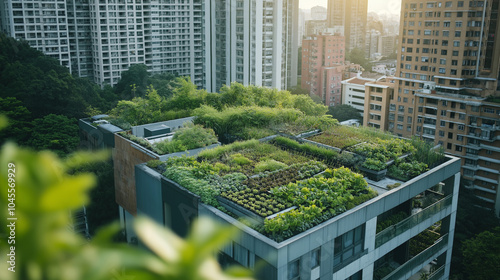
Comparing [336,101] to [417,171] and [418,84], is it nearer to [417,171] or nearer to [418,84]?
[418,84]

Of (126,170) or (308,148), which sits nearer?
(308,148)

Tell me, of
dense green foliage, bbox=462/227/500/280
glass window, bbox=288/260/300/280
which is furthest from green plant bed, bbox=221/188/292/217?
dense green foliage, bbox=462/227/500/280

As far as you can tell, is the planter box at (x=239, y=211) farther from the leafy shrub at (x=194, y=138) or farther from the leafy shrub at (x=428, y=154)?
the leafy shrub at (x=428, y=154)

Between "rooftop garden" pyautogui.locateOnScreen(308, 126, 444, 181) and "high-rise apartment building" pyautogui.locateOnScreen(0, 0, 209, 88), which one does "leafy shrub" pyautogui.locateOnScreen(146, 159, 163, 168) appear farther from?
"high-rise apartment building" pyautogui.locateOnScreen(0, 0, 209, 88)

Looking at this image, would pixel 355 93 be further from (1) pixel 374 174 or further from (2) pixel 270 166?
(2) pixel 270 166

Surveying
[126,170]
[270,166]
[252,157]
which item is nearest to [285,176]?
[270,166]

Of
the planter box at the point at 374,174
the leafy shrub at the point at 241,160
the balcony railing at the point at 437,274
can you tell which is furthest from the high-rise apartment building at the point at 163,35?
the planter box at the point at 374,174
